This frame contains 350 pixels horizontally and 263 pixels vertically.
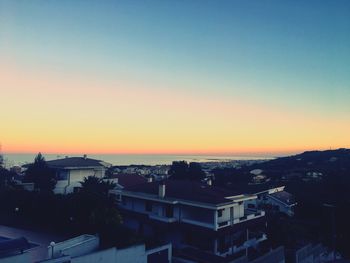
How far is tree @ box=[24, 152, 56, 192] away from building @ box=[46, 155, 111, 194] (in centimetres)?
60

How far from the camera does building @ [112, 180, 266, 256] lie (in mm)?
23109

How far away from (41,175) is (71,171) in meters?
2.87

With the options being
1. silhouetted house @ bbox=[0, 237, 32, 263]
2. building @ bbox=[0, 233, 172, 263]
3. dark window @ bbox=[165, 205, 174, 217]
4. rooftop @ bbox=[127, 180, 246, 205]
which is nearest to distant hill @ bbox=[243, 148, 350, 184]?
rooftop @ bbox=[127, 180, 246, 205]

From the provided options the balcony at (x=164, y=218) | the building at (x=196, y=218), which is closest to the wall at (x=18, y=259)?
the building at (x=196, y=218)

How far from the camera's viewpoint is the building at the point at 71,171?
3347cm

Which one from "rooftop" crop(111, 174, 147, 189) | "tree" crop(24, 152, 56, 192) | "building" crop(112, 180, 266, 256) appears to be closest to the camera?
"building" crop(112, 180, 266, 256)

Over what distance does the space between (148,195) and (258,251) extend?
9454mm

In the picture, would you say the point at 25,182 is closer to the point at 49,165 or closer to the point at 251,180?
the point at 49,165

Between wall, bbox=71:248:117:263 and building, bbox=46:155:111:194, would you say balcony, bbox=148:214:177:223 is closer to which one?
wall, bbox=71:248:117:263

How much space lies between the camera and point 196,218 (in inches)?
960

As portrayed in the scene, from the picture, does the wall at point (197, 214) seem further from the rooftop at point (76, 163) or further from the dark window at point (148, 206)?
the rooftop at point (76, 163)

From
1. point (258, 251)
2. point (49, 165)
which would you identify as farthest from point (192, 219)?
point (49, 165)

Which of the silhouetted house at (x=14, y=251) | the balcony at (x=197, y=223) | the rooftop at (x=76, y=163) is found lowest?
the balcony at (x=197, y=223)

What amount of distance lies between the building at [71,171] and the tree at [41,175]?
0.60 metres
